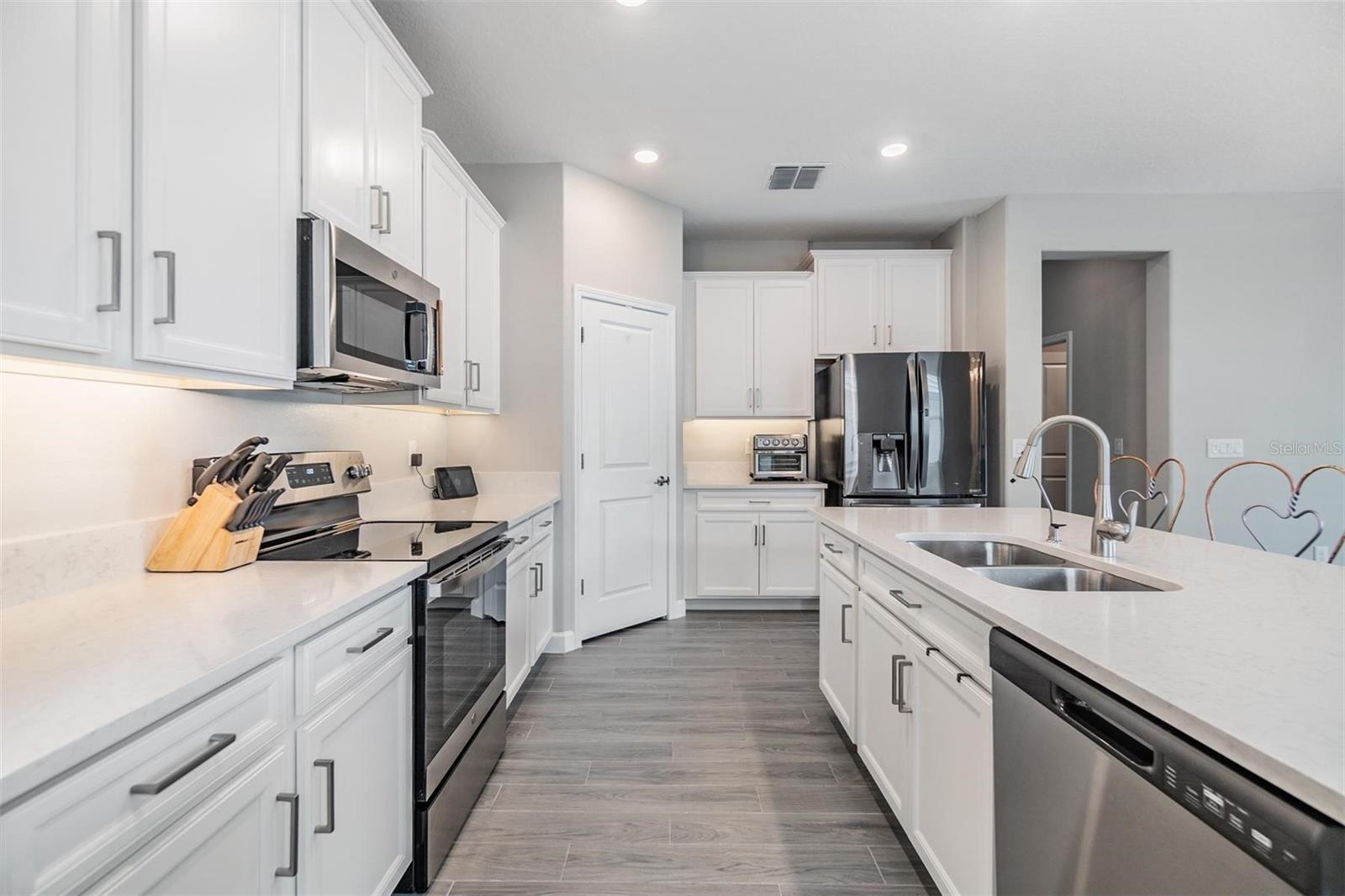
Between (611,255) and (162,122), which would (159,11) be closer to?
(162,122)

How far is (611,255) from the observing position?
370 cm

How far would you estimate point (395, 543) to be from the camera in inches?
73.3

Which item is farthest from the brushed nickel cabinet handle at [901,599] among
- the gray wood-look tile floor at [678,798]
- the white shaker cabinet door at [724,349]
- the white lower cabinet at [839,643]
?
the white shaker cabinet door at [724,349]

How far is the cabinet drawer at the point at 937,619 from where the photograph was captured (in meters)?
1.23

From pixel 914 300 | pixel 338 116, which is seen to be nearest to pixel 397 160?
pixel 338 116

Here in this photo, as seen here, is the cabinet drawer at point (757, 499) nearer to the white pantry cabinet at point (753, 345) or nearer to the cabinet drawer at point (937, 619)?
the white pantry cabinet at point (753, 345)

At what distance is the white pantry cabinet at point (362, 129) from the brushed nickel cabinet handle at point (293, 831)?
136 cm

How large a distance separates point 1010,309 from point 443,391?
3.51m

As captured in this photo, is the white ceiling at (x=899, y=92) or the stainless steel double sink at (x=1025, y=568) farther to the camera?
the white ceiling at (x=899, y=92)

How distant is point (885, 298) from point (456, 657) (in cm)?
387

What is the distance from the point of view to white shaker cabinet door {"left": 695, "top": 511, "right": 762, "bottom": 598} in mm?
4195

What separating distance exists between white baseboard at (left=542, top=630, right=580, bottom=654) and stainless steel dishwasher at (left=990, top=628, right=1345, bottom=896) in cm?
256

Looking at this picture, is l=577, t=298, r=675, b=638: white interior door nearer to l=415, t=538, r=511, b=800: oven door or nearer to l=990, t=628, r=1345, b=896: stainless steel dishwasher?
l=415, t=538, r=511, b=800: oven door

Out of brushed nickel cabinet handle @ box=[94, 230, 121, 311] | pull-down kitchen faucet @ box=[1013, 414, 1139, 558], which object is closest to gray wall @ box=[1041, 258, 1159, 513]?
pull-down kitchen faucet @ box=[1013, 414, 1139, 558]
